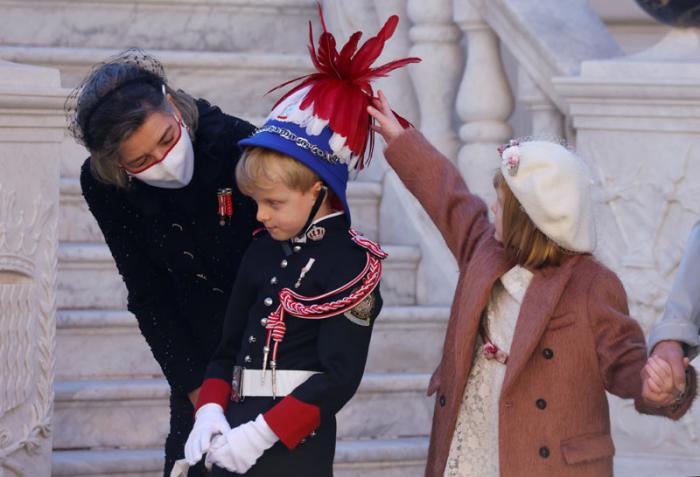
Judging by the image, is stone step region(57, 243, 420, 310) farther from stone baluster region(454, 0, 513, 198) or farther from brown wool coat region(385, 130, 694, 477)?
brown wool coat region(385, 130, 694, 477)

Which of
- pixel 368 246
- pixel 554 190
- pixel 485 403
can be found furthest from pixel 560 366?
pixel 368 246

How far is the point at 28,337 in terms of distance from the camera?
373cm

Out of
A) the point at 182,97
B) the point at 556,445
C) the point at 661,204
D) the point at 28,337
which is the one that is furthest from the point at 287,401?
the point at 661,204

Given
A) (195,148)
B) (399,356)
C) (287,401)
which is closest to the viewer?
(287,401)

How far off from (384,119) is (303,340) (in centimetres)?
53

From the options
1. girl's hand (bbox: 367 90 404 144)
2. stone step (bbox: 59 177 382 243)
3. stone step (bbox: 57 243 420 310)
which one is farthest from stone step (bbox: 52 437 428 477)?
girl's hand (bbox: 367 90 404 144)

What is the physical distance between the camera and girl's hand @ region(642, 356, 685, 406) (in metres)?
2.72

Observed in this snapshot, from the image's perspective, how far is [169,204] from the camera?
3234 millimetres

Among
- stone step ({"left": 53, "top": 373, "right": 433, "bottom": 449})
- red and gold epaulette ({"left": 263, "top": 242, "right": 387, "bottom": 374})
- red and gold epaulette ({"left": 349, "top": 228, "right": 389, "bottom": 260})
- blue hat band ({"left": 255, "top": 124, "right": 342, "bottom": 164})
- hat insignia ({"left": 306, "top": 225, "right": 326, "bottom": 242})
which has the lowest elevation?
stone step ({"left": 53, "top": 373, "right": 433, "bottom": 449})

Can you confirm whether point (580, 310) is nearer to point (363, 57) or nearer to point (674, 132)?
point (363, 57)

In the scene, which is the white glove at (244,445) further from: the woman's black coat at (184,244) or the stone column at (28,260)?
the stone column at (28,260)

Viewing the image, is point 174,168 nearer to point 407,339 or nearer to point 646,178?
point 646,178

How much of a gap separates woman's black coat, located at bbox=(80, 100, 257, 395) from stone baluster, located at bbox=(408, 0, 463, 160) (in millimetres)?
1706

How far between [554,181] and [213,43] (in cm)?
286
